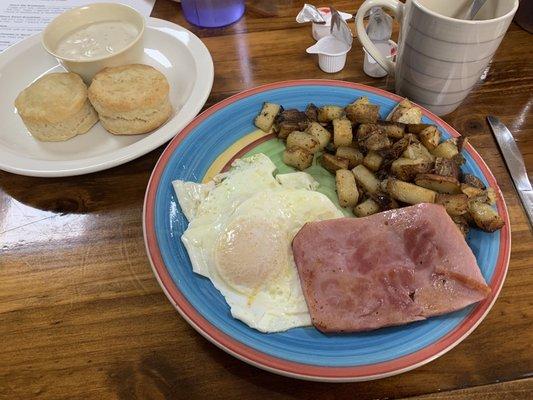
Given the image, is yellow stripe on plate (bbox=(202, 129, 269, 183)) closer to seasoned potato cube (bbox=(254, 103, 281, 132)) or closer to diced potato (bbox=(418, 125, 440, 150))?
seasoned potato cube (bbox=(254, 103, 281, 132))

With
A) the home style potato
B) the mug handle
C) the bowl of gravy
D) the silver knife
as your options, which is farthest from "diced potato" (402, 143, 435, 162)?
the bowl of gravy

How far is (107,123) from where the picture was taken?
158 centimetres

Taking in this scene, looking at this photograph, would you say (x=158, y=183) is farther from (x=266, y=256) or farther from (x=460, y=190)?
(x=460, y=190)

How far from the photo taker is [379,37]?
1883mm

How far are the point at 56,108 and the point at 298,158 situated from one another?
0.85 metres

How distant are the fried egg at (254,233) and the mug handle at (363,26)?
60 centimetres

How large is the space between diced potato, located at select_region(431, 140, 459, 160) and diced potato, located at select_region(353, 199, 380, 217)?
28cm

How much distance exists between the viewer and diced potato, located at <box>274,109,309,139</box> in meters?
1.50

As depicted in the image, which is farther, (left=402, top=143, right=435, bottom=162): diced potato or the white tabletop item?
the white tabletop item

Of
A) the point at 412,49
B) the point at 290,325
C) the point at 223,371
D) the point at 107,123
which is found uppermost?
the point at 412,49

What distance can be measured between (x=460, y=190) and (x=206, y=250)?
76 centimetres

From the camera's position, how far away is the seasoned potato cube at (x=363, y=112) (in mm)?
1458

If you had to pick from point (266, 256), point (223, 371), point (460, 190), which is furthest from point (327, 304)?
point (460, 190)

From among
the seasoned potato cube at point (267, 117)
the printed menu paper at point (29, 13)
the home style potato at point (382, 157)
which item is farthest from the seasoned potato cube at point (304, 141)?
the printed menu paper at point (29, 13)
